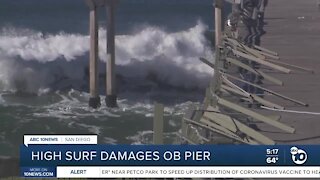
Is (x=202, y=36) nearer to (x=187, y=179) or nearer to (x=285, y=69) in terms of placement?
(x=285, y=69)

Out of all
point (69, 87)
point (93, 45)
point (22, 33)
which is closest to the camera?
point (93, 45)

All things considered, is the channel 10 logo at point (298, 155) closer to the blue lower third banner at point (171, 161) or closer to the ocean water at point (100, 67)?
the blue lower third banner at point (171, 161)

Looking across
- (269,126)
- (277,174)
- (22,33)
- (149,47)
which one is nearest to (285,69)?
(269,126)

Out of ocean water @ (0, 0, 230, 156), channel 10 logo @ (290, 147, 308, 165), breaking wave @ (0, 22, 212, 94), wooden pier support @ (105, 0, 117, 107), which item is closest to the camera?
channel 10 logo @ (290, 147, 308, 165)

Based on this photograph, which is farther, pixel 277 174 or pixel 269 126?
pixel 269 126

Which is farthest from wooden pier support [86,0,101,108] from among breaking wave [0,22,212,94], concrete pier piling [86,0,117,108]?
breaking wave [0,22,212,94]

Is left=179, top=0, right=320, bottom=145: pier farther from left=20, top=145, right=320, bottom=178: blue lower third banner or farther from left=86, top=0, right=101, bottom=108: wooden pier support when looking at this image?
left=86, top=0, right=101, bottom=108: wooden pier support

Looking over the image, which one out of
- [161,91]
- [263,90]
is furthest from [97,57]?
[263,90]
